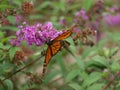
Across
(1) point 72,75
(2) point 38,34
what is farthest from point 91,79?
(2) point 38,34

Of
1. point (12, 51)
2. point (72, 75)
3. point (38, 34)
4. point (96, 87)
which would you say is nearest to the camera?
point (38, 34)

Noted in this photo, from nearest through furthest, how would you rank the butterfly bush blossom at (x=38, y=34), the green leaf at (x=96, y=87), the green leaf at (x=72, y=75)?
the butterfly bush blossom at (x=38, y=34), the green leaf at (x=96, y=87), the green leaf at (x=72, y=75)

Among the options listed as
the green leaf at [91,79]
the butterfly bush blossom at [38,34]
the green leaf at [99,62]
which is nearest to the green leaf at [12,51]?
the butterfly bush blossom at [38,34]

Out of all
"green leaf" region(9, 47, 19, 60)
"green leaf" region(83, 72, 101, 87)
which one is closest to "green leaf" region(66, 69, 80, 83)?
"green leaf" region(83, 72, 101, 87)

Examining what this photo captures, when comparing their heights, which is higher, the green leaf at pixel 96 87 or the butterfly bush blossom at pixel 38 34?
the butterfly bush blossom at pixel 38 34

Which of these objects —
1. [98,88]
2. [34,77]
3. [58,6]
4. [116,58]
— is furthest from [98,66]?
[58,6]

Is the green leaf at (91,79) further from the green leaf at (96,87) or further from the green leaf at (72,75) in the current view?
the green leaf at (72,75)

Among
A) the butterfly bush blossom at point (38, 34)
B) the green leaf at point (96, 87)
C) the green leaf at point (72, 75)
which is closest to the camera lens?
the butterfly bush blossom at point (38, 34)

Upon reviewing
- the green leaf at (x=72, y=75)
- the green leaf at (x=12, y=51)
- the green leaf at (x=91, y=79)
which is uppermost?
the green leaf at (x=12, y=51)

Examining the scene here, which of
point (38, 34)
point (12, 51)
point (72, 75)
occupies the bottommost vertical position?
point (72, 75)

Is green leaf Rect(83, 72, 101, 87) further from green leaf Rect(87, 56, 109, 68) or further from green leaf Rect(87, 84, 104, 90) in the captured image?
green leaf Rect(87, 56, 109, 68)

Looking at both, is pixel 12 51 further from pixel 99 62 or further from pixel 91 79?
pixel 99 62

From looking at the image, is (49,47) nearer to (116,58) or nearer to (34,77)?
(34,77)
